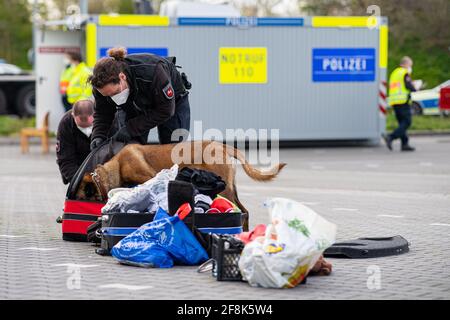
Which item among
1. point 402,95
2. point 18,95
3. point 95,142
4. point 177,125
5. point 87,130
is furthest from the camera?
point 18,95

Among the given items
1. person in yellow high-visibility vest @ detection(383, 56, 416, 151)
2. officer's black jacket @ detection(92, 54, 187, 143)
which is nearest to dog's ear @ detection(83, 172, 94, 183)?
officer's black jacket @ detection(92, 54, 187, 143)

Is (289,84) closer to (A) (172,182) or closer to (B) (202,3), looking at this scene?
(B) (202,3)

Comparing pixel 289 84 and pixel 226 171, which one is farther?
pixel 289 84

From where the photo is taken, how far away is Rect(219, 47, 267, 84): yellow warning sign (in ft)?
69.6

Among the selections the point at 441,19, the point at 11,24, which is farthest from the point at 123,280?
the point at 11,24

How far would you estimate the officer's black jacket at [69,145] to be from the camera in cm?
939

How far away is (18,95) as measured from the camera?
3281 cm

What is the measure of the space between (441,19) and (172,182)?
30.4m

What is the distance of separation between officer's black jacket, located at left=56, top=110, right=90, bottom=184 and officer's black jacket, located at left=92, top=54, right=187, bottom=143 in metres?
0.77

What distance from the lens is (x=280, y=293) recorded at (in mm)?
6113

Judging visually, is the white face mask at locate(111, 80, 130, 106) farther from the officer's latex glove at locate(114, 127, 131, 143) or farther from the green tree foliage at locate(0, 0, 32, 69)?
the green tree foliage at locate(0, 0, 32, 69)

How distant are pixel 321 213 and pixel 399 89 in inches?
397

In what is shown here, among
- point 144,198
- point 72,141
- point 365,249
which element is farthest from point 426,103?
point 144,198

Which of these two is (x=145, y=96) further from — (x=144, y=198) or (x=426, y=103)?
(x=426, y=103)
